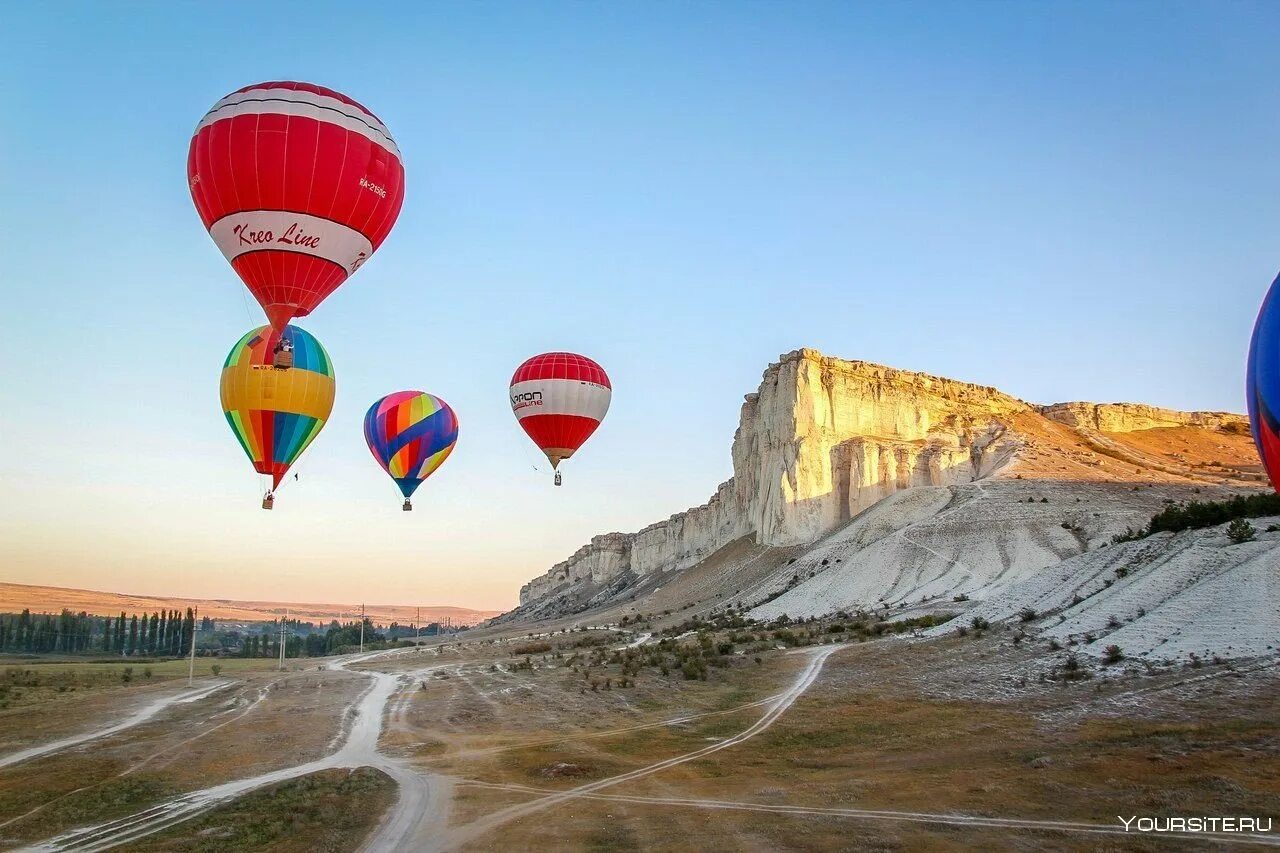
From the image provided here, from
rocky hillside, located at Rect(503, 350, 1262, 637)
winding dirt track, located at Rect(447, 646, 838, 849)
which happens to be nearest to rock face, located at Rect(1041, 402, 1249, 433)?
rocky hillside, located at Rect(503, 350, 1262, 637)

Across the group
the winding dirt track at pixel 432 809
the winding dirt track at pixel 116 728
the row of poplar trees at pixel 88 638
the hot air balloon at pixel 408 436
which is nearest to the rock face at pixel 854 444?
the hot air balloon at pixel 408 436

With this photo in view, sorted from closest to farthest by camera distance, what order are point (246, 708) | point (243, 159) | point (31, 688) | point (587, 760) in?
1. point (587, 760)
2. point (243, 159)
3. point (246, 708)
4. point (31, 688)

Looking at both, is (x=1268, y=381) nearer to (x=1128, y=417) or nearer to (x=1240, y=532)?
(x=1240, y=532)

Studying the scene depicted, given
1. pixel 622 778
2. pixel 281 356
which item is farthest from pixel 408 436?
pixel 622 778

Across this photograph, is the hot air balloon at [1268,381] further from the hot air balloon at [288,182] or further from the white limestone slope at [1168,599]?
the hot air balloon at [288,182]

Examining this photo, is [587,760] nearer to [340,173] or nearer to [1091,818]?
[1091,818]

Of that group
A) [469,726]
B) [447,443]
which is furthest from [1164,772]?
[447,443]

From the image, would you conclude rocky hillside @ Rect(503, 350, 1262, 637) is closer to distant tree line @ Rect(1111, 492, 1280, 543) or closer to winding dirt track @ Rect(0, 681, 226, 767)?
distant tree line @ Rect(1111, 492, 1280, 543)
